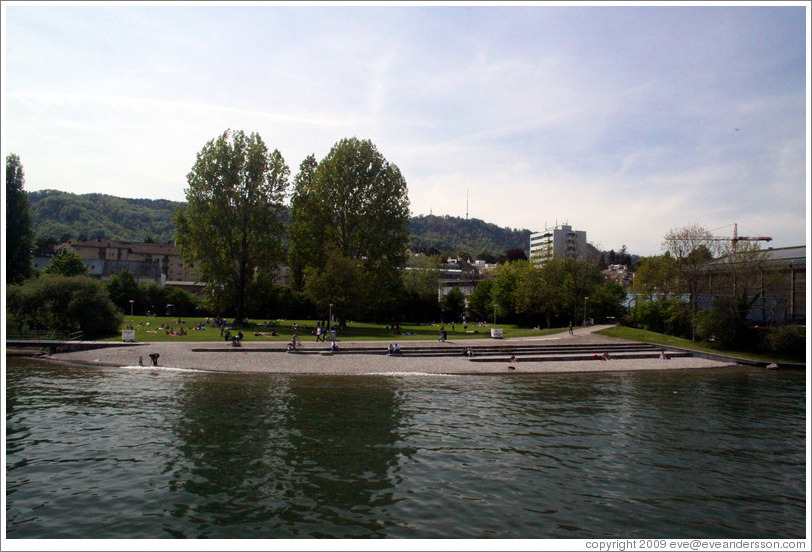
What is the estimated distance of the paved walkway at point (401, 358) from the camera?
34.4 m

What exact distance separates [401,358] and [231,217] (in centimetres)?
2924

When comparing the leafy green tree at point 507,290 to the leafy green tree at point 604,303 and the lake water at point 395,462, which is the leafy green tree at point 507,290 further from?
the lake water at point 395,462

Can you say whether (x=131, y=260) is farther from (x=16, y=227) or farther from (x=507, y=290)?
(x=507, y=290)

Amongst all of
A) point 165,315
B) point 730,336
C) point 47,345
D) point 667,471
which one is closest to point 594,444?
point 667,471

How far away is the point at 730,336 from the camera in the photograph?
45688mm

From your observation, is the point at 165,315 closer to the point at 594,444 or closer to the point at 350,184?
the point at 350,184

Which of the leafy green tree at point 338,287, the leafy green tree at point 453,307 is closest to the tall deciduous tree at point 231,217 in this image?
the leafy green tree at point 338,287

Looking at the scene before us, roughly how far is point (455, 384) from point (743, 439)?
1419 cm

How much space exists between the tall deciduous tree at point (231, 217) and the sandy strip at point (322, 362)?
16.8 meters

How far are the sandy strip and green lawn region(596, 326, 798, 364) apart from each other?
9.72ft

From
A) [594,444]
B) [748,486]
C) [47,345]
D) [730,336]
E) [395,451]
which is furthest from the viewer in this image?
[730,336]

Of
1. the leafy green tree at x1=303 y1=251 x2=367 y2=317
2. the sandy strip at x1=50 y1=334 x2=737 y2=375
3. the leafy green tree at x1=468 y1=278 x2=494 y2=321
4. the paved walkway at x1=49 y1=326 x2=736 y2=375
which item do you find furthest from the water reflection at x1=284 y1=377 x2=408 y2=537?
the leafy green tree at x1=468 y1=278 x2=494 y2=321

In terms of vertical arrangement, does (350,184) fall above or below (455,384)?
above

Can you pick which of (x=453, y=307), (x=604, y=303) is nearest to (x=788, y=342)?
(x=604, y=303)
